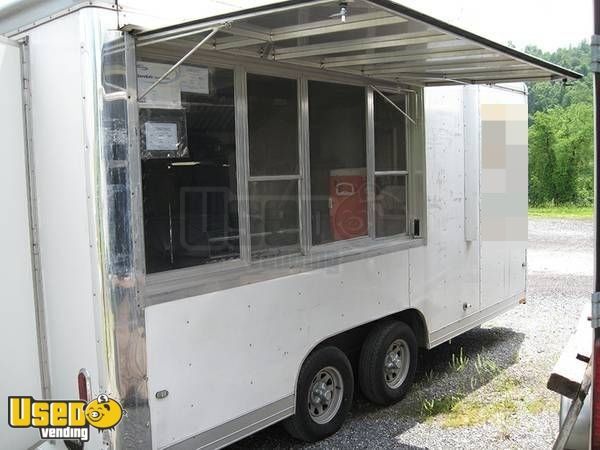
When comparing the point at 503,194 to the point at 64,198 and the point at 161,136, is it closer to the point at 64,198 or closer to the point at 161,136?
the point at 161,136

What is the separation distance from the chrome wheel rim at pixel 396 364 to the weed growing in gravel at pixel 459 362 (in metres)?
0.84

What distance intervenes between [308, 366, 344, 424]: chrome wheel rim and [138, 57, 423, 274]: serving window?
2.70 ft

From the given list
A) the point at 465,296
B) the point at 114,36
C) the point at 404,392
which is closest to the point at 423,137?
the point at 465,296

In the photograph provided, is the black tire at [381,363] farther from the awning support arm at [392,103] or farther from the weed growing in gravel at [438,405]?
the awning support arm at [392,103]

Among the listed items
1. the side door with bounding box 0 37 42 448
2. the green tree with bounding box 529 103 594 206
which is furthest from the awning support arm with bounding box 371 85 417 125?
the green tree with bounding box 529 103 594 206

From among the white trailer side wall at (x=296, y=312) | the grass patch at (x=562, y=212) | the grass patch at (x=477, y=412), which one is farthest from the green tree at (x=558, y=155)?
the grass patch at (x=477, y=412)

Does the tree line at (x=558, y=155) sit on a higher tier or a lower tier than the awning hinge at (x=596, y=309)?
higher

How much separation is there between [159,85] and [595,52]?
6.46 ft

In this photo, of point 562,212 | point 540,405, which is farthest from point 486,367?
point 562,212

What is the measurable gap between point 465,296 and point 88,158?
369 centimetres

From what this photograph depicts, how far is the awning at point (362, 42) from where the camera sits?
266 centimetres

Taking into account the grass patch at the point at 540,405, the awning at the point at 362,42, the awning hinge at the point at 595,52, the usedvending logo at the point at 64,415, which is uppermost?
the awning at the point at 362,42

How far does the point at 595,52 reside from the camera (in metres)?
2.04

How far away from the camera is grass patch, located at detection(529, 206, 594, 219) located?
19.5m
